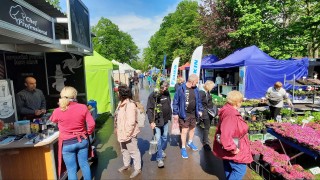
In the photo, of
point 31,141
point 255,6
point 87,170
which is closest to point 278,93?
point 87,170

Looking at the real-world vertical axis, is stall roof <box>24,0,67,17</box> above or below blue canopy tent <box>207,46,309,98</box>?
above

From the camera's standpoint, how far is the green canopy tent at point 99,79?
31.6 feet

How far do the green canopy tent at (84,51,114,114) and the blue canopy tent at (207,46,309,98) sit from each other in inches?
278

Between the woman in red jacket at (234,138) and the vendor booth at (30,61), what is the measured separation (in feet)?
8.83

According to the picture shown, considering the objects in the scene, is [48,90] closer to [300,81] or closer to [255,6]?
[300,81]

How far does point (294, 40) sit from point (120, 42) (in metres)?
36.4

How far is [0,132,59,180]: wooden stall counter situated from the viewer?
3.62 m

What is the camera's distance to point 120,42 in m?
47.1

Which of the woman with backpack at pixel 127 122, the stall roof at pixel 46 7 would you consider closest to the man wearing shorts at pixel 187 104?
the woman with backpack at pixel 127 122

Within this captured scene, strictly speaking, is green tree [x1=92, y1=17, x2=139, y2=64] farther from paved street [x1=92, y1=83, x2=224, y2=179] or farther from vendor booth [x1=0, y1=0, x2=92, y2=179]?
paved street [x1=92, y1=83, x2=224, y2=179]

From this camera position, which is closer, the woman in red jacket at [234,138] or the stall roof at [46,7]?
the woman in red jacket at [234,138]

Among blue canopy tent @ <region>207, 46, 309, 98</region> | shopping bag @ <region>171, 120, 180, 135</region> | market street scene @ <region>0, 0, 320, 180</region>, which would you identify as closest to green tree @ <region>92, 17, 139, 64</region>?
blue canopy tent @ <region>207, 46, 309, 98</region>

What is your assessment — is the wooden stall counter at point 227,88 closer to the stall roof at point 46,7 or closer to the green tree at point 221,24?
the green tree at point 221,24

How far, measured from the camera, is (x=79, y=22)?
4652mm
